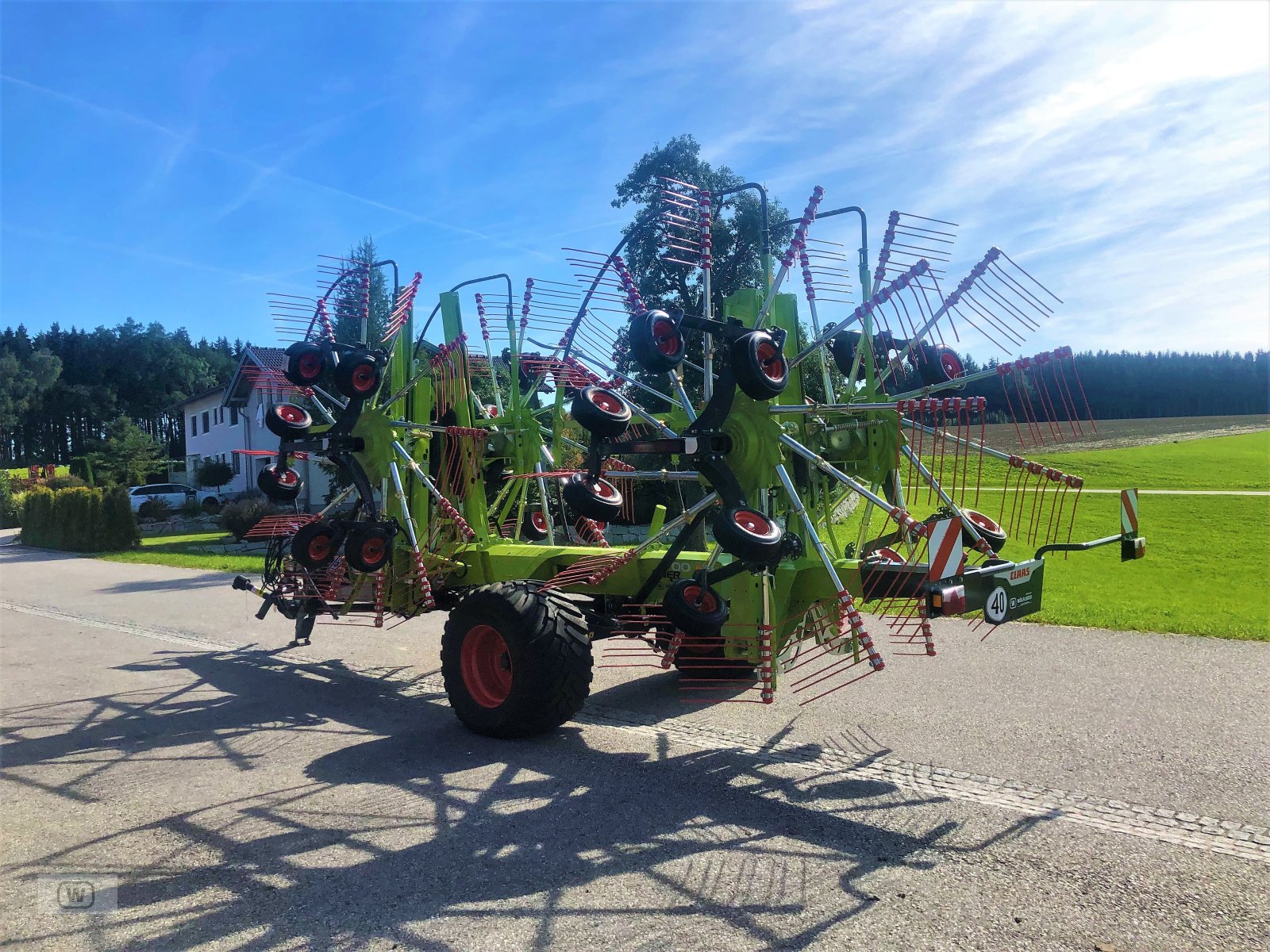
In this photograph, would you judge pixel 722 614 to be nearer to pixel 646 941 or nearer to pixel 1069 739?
pixel 646 941

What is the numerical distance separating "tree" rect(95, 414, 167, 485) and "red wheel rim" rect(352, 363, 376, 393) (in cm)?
4110

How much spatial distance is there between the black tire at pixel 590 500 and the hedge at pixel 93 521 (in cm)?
2442

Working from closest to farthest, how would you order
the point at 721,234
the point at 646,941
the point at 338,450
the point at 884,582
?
the point at 646,941 → the point at 884,582 → the point at 338,450 → the point at 721,234

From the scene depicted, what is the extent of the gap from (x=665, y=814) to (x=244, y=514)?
75.5 ft

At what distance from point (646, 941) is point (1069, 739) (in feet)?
11.3

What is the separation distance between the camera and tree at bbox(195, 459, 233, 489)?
39.5 m

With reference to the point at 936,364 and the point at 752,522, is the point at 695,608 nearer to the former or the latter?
the point at 752,522

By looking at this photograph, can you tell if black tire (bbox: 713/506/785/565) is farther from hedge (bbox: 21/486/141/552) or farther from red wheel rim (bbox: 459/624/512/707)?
hedge (bbox: 21/486/141/552)

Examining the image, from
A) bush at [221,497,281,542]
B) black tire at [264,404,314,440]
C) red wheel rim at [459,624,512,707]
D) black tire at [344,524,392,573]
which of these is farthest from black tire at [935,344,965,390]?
bush at [221,497,281,542]

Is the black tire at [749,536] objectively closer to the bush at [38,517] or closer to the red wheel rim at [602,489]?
the red wheel rim at [602,489]

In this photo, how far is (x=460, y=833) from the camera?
14.6 ft

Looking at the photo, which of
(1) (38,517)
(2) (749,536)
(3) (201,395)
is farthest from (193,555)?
(3) (201,395)

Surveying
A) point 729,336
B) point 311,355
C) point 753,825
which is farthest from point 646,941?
point 311,355

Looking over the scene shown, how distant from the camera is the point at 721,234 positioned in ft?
54.1
